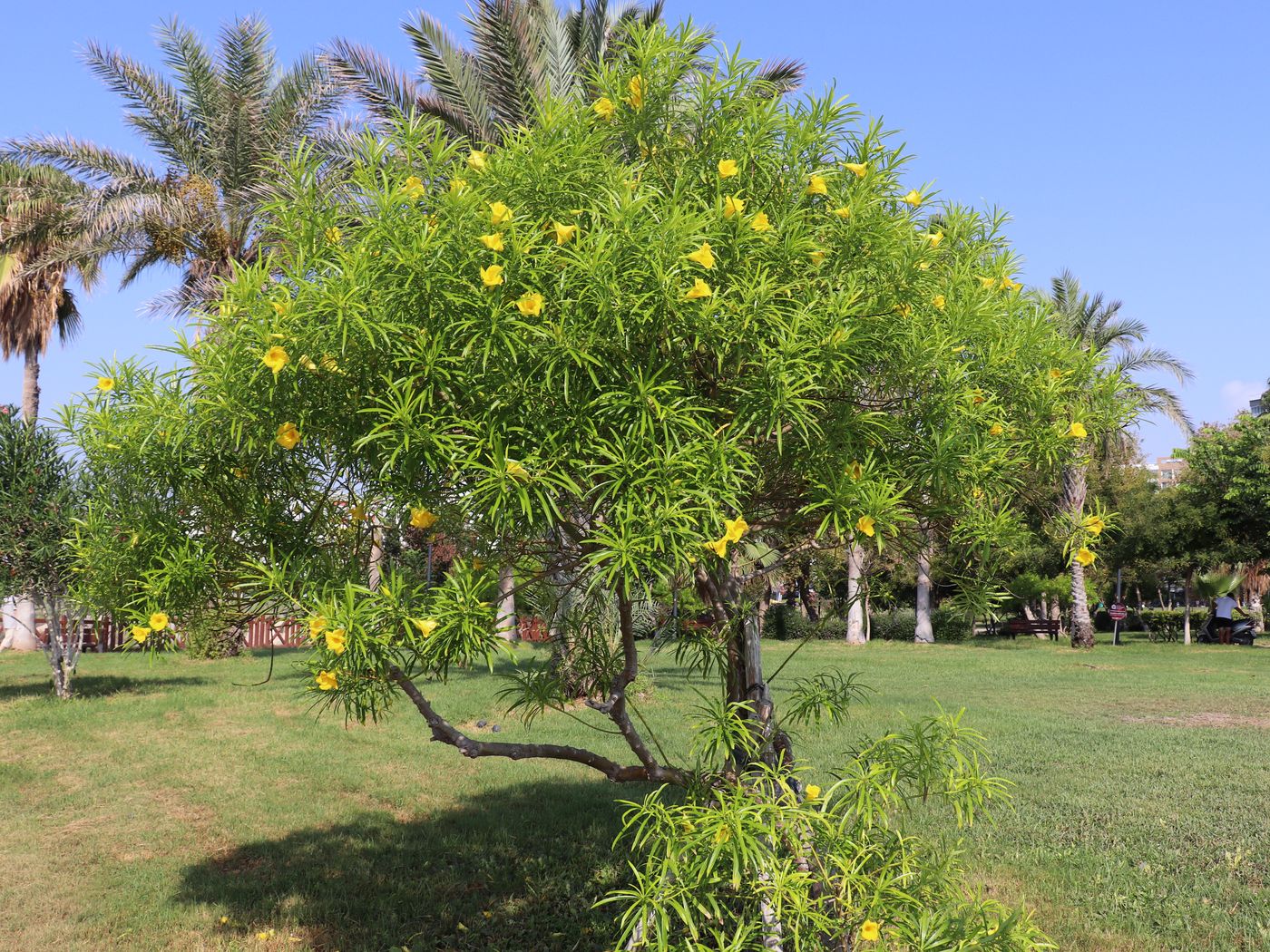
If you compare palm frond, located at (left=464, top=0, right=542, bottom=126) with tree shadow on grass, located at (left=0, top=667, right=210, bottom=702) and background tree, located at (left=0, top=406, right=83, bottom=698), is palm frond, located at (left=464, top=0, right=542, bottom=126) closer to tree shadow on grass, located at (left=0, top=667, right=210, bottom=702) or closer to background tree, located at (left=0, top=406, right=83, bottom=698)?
background tree, located at (left=0, top=406, right=83, bottom=698)

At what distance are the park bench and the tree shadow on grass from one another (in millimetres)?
26074

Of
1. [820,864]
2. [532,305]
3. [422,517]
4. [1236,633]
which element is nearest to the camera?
[532,305]

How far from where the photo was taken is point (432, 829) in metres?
7.91

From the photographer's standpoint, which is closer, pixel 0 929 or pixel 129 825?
pixel 0 929

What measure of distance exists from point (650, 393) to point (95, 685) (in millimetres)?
16256

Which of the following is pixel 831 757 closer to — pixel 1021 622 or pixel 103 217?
pixel 103 217

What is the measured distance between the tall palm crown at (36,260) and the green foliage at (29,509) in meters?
2.34

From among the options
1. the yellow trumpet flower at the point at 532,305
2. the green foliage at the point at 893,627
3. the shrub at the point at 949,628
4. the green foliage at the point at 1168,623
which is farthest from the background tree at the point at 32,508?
the green foliage at the point at 1168,623

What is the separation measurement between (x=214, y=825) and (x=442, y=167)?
660 cm

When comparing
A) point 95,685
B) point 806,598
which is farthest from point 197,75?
point 806,598

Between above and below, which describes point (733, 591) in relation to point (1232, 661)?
above

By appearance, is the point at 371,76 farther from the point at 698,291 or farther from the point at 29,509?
the point at 698,291

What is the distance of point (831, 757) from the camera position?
10188 millimetres

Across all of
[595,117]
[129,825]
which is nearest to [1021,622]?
[129,825]
